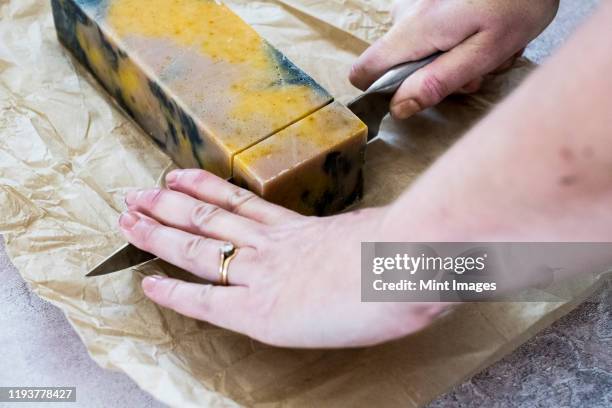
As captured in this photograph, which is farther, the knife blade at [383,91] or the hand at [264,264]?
the knife blade at [383,91]

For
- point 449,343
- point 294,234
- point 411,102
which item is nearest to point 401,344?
point 449,343

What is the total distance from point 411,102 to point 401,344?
388 millimetres

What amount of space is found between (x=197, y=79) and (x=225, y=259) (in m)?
0.31

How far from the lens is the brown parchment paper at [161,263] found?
37.0 inches

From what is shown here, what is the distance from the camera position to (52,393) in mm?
958

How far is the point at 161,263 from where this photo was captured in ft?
3.46

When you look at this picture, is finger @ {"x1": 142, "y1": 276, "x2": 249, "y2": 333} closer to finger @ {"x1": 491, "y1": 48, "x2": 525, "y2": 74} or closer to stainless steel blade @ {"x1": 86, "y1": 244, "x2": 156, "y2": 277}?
stainless steel blade @ {"x1": 86, "y1": 244, "x2": 156, "y2": 277}

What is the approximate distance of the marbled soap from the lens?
101 cm

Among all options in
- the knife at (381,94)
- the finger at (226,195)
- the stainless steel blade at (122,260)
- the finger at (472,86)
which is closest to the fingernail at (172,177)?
the finger at (226,195)

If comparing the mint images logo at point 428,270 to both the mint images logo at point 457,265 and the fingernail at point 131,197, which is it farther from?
the fingernail at point 131,197

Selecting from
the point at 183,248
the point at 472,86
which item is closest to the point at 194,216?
the point at 183,248

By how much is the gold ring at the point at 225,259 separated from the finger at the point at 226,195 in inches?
2.2

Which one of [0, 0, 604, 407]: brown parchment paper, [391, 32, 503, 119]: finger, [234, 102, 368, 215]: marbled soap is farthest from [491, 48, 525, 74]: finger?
[234, 102, 368, 215]: marbled soap

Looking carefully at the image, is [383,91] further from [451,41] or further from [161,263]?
[161,263]
